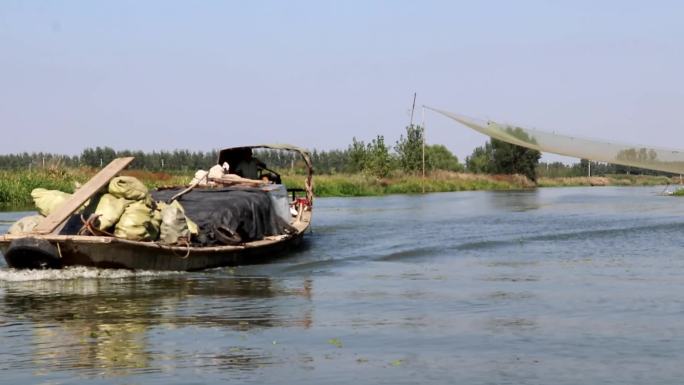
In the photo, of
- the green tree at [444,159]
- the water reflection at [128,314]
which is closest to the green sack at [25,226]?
the water reflection at [128,314]

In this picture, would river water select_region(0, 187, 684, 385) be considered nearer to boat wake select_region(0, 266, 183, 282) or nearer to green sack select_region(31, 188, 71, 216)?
boat wake select_region(0, 266, 183, 282)

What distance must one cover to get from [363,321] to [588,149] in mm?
18314

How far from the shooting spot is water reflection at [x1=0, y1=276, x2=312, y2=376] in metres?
8.95

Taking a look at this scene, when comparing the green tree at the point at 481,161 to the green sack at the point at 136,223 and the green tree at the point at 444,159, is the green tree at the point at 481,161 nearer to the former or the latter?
the green tree at the point at 444,159

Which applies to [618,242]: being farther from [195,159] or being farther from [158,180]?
[195,159]

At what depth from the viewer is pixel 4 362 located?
8727 millimetres

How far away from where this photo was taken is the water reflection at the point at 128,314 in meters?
8.95

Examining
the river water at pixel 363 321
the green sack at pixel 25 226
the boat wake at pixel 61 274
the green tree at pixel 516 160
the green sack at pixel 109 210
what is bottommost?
the river water at pixel 363 321

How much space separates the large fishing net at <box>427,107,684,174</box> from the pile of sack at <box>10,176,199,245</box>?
14.7 metres

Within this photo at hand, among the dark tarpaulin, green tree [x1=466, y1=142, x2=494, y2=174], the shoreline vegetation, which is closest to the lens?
the dark tarpaulin

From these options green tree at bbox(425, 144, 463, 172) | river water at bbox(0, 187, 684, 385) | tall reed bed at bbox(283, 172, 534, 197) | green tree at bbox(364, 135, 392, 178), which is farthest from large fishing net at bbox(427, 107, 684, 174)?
green tree at bbox(425, 144, 463, 172)

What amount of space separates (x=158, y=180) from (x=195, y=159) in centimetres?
4600

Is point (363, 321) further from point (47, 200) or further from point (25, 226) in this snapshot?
point (47, 200)

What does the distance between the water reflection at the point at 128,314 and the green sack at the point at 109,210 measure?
0.85 metres
